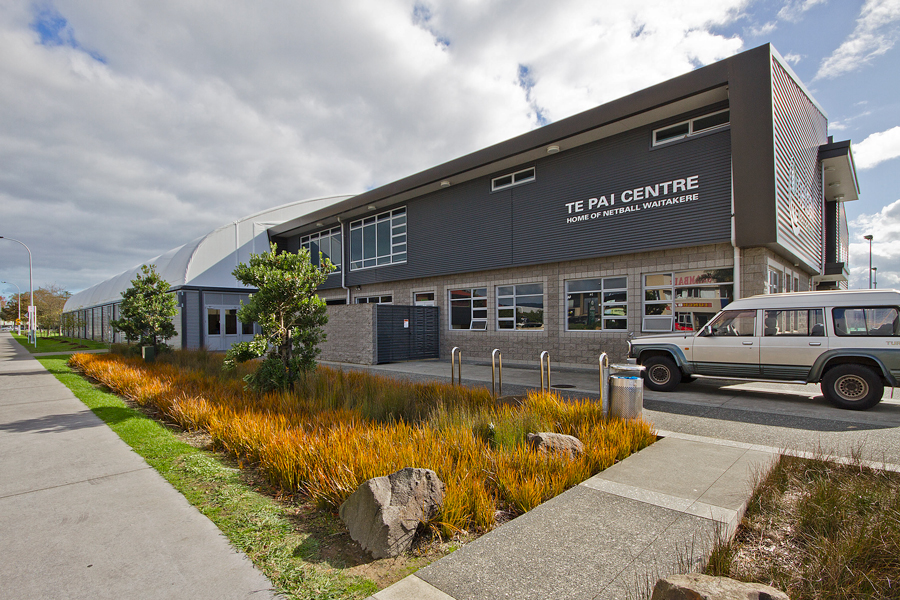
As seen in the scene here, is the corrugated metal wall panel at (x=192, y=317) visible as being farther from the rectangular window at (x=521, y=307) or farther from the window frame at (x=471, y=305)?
the rectangular window at (x=521, y=307)

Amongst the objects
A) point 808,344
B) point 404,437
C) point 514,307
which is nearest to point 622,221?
point 514,307

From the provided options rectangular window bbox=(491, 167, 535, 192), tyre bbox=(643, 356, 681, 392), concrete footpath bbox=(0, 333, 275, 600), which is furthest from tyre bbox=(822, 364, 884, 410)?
rectangular window bbox=(491, 167, 535, 192)

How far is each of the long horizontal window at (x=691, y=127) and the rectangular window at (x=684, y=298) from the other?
407cm

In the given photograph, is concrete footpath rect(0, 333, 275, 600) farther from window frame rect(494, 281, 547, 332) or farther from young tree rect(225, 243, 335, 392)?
window frame rect(494, 281, 547, 332)

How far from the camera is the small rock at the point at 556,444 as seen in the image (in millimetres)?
5062

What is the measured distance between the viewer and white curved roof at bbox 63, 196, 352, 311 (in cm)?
2619

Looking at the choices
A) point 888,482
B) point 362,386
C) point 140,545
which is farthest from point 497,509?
point 362,386

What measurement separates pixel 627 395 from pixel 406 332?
13133 mm

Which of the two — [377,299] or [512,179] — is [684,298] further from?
[377,299]

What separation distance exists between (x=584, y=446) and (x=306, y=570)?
11.1ft

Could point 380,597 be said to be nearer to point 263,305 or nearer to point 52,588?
point 52,588

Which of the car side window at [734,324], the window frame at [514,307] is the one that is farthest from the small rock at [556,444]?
the window frame at [514,307]

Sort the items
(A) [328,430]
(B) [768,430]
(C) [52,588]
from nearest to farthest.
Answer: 1. (C) [52,588]
2. (A) [328,430]
3. (B) [768,430]

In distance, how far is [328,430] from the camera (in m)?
5.78
